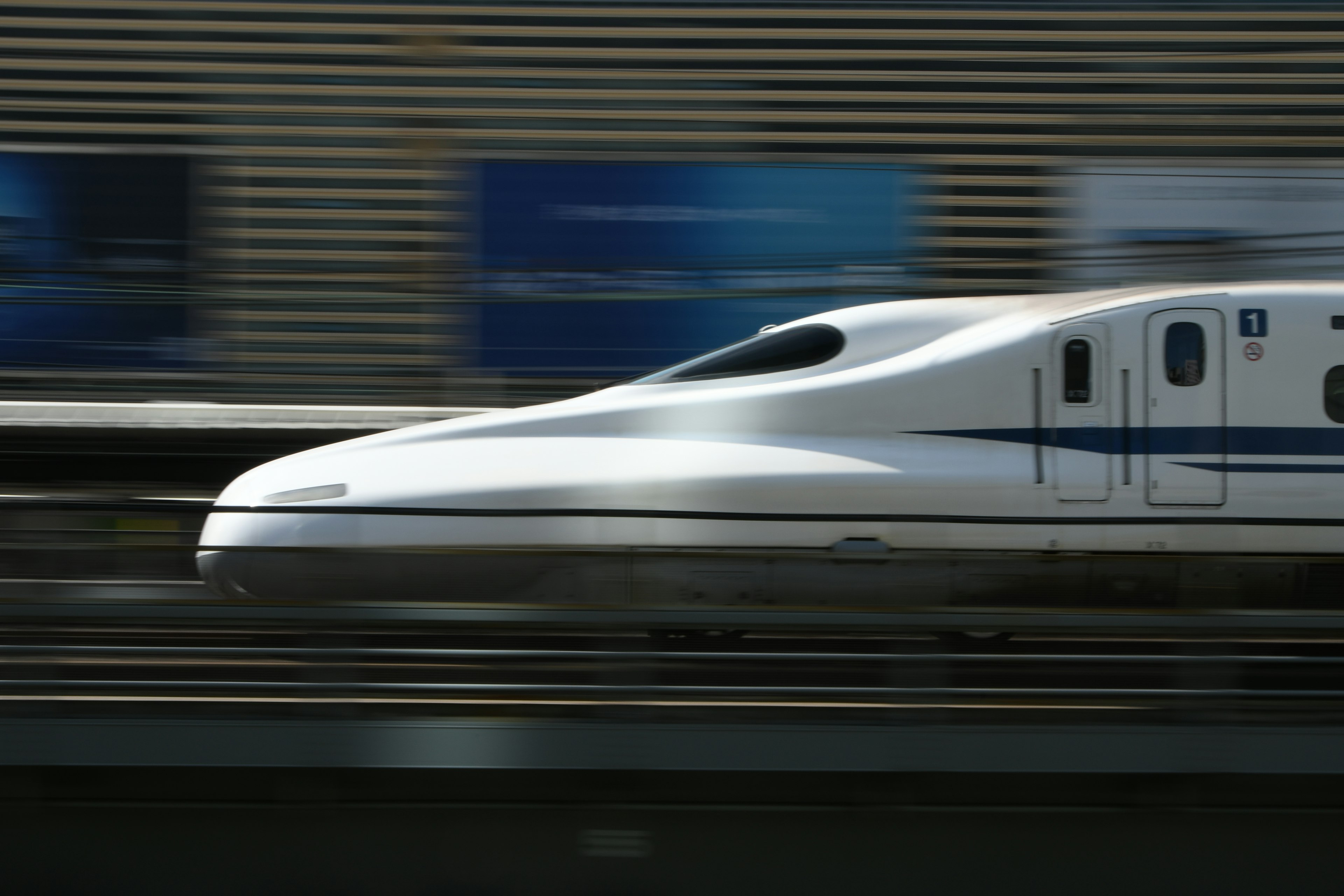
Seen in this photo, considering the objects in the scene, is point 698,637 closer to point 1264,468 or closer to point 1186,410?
point 1186,410

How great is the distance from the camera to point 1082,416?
4.77 m

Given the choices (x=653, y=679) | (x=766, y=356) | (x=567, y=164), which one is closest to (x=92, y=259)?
(x=567, y=164)

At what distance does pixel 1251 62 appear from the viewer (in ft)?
43.2

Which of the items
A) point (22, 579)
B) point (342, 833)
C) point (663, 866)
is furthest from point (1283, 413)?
point (22, 579)

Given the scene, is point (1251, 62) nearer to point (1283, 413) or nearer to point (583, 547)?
point (1283, 413)

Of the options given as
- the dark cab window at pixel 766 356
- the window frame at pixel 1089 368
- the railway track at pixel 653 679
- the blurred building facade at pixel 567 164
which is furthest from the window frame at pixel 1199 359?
the blurred building facade at pixel 567 164

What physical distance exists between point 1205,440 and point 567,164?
7460 mm

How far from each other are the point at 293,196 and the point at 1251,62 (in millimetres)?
11546

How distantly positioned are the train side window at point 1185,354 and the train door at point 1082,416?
0.94ft

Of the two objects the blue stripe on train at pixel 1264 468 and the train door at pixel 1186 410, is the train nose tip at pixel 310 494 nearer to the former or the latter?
the train door at pixel 1186 410

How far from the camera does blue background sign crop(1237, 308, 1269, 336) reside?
4758 mm

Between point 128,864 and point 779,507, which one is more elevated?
point 779,507

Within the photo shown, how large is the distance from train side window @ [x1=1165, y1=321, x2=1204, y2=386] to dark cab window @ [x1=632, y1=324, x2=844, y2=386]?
145 cm

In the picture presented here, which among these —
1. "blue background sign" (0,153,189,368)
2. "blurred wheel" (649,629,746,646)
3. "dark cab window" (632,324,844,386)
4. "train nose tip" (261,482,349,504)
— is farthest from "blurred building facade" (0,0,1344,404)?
"blurred wheel" (649,629,746,646)
